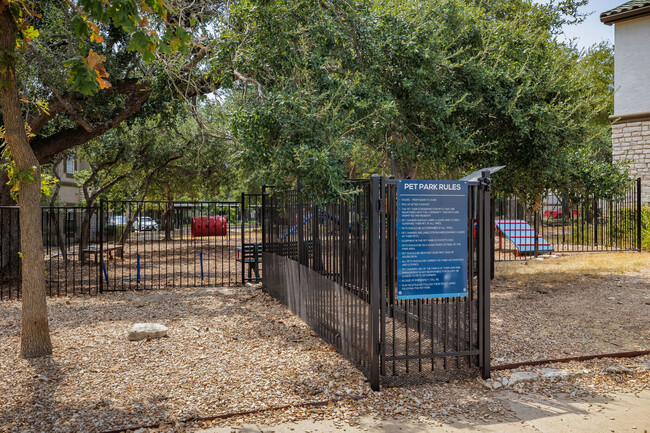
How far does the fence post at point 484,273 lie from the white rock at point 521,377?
9.6 inches

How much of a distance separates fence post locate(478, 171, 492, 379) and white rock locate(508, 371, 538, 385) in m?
0.24

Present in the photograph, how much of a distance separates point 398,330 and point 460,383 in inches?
35.5

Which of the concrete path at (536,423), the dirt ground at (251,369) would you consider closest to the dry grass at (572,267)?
the dirt ground at (251,369)

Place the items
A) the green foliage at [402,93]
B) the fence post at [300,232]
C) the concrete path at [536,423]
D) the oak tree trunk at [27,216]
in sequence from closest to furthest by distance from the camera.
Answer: the concrete path at [536,423]
the oak tree trunk at [27,216]
the green foliage at [402,93]
the fence post at [300,232]

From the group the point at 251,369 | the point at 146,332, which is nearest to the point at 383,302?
the point at 251,369

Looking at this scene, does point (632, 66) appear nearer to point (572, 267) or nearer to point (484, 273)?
point (572, 267)

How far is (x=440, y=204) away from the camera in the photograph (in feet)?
16.4

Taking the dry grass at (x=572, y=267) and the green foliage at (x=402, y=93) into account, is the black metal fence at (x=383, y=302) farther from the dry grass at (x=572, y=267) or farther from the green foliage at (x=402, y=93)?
the dry grass at (x=572, y=267)

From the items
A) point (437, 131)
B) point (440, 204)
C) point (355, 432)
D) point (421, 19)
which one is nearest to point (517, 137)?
point (437, 131)

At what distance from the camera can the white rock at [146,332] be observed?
684 cm

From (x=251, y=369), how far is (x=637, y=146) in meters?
18.6

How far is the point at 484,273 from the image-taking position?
513cm

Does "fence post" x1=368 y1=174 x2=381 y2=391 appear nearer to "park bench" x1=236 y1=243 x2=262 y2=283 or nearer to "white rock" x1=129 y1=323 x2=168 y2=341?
"white rock" x1=129 y1=323 x2=168 y2=341

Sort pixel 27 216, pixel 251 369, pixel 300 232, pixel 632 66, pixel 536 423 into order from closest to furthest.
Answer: pixel 536 423 → pixel 251 369 → pixel 27 216 → pixel 300 232 → pixel 632 66
